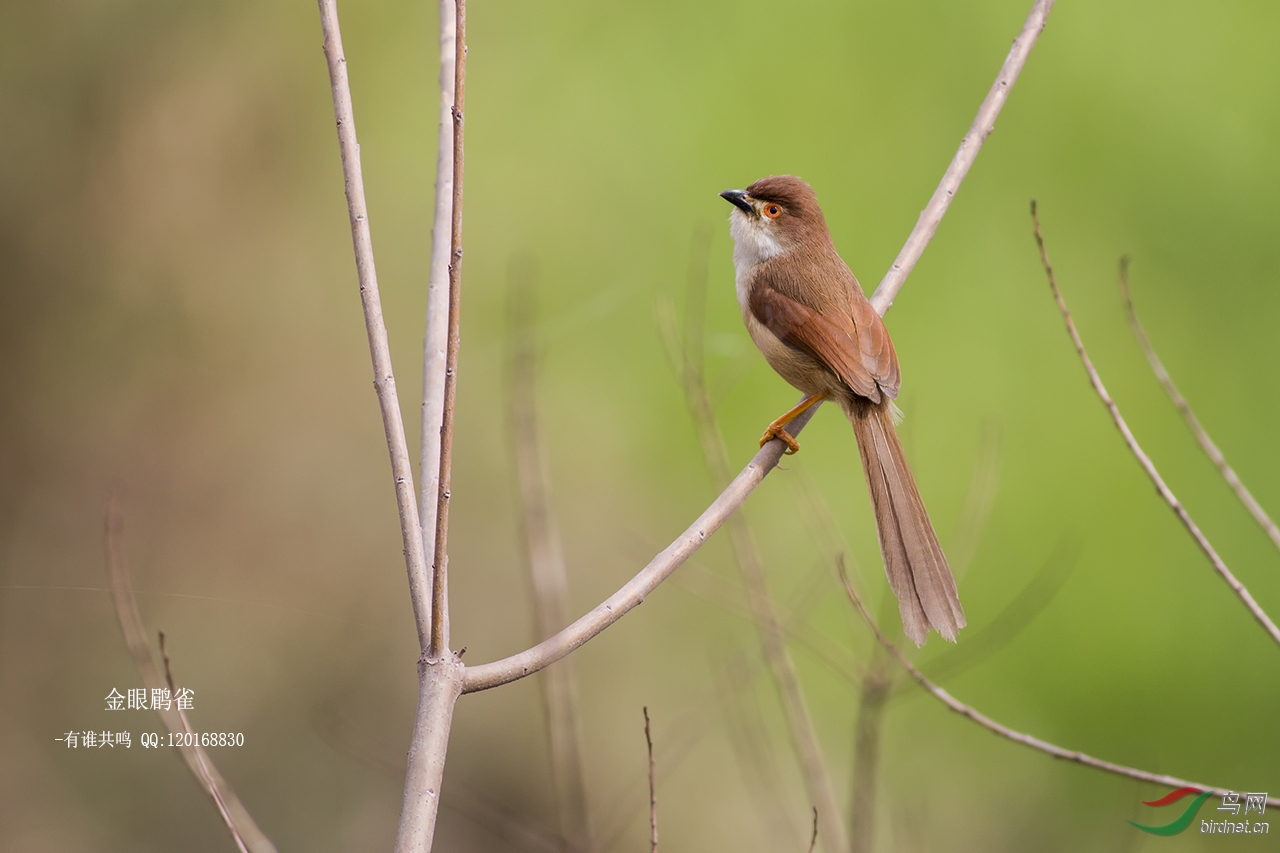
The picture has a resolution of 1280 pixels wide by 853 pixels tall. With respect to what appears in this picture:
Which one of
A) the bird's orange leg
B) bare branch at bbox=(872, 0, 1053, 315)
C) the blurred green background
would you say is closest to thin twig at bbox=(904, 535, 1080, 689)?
the blurred green background

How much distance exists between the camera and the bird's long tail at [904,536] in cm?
243

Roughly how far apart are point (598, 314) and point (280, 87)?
1984mm

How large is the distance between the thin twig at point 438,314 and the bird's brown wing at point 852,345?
1381 millimetres

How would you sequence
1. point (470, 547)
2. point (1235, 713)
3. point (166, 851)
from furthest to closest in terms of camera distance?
point (470, 547) < point (1235, 713) < point (166, 851)

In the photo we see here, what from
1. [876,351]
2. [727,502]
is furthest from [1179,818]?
[876,351]

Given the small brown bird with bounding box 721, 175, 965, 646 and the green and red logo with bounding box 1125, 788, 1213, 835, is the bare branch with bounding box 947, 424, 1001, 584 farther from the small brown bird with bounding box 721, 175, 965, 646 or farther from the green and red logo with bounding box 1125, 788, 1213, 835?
the green and red logo with bounding box 1125, 788, 1213, 835

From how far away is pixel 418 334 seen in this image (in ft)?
16.1

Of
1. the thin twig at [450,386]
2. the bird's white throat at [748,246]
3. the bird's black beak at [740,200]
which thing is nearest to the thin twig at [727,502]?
the thin twig at [450,386]

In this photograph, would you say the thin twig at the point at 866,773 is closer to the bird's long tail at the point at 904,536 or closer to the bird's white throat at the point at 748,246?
the bird's long tail at the point at 904,536

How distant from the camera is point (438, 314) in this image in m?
2.02

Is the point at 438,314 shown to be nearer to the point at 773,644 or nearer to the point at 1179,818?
the point at 773,644

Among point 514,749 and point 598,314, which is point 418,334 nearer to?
point 598,314

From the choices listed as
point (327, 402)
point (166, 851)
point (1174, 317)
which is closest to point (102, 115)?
point (327, 402)

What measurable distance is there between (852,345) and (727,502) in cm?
118
